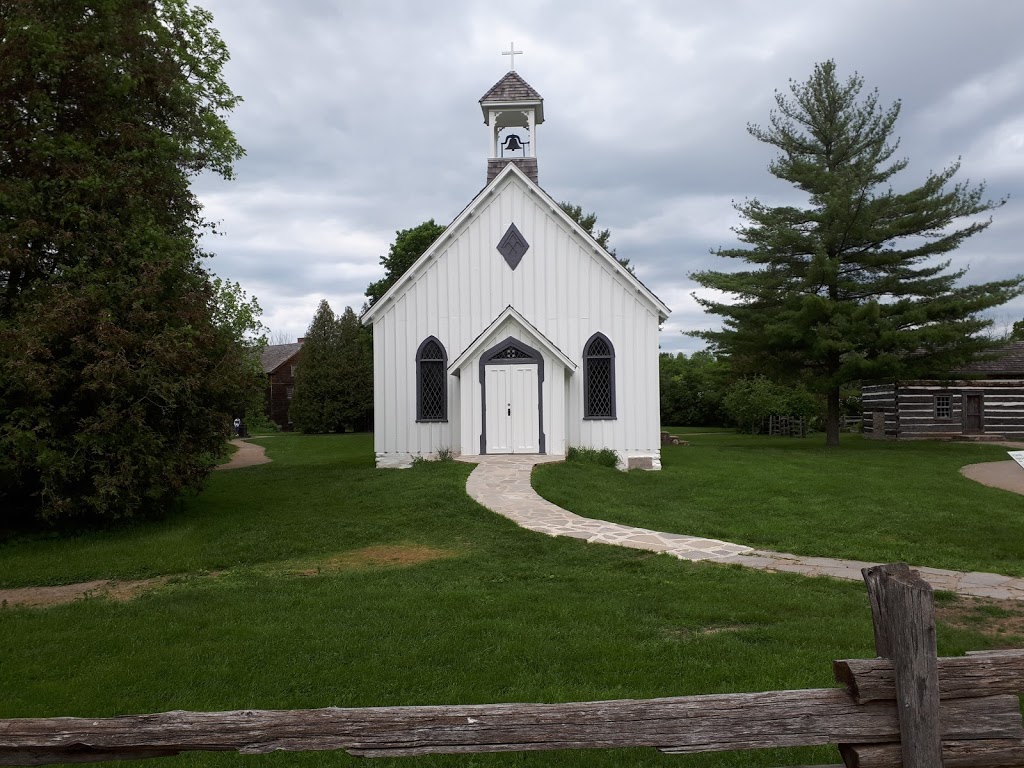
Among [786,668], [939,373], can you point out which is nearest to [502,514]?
[786,668]

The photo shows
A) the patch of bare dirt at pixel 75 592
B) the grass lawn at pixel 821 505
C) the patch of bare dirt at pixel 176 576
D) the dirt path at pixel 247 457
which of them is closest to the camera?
the patch of bare dirt at pixel 75 592

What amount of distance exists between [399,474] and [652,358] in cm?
758

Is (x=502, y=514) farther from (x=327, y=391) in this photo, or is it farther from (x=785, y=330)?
(x=327, y=391)

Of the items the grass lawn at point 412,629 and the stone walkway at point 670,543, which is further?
the stone walkway at point 670,543

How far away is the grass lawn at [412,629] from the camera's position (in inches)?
202

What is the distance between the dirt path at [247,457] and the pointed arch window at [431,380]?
6.12 meters

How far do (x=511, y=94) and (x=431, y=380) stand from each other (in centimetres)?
867

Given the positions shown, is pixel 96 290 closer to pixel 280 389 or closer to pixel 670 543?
pixel 670 543

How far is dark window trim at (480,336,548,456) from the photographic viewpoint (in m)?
19.3

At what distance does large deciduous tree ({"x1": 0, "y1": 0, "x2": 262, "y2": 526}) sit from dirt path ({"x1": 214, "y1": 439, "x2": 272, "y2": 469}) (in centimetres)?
941

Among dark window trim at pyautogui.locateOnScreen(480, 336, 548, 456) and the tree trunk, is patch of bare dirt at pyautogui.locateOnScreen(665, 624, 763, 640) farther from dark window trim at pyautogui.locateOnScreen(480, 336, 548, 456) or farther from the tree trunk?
the tree trunk

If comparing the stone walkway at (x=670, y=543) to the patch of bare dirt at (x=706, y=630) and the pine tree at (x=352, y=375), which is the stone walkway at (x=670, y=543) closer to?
the patch of bare dirt at (x=706, y=630)

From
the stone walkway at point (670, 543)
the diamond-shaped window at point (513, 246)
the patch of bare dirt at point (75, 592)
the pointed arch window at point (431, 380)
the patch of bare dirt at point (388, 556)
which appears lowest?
the patch of bare dirt at point (75, 592)

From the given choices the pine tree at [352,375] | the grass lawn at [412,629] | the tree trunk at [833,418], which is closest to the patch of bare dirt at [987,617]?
the grass lawn at [412,629]
